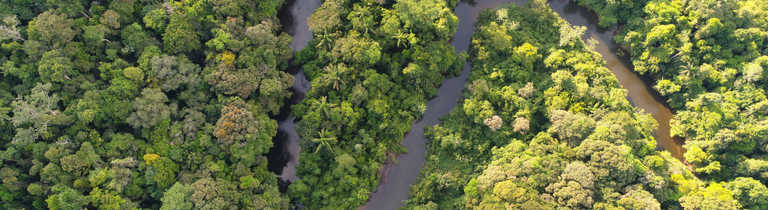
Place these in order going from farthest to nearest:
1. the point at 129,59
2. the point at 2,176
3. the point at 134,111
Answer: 1. the point at 129,59
2. the point at 134,111
3. the point at 2,176

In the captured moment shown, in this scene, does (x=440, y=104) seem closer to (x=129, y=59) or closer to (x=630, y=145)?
(x=630, y=145)

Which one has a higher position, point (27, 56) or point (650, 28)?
point (650, 28)

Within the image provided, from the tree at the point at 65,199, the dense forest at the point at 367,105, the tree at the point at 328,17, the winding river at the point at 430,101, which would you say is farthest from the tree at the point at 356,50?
the tree at the point at 65,199

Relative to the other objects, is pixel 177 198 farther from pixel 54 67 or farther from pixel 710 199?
pixel 710 199

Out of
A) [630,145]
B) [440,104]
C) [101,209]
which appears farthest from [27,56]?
[630,145]

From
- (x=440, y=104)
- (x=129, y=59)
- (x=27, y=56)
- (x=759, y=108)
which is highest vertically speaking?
(x=759, y=108)

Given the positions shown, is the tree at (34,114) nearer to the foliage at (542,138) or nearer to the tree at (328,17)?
the tree at (328,17)

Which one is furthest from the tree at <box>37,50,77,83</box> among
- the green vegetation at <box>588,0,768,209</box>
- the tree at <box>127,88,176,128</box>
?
the green vegetation at <box>588,0,768,209</box>

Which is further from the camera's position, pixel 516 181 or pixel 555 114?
pixel 555 114
